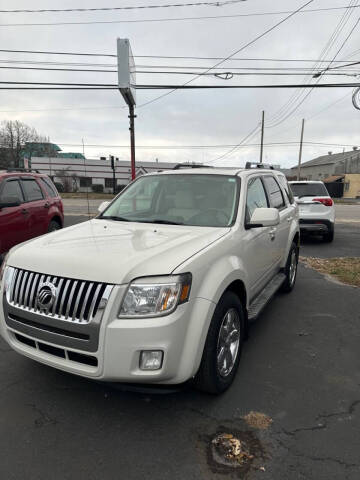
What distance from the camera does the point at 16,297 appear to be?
2.51 metres

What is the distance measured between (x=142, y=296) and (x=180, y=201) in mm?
1685

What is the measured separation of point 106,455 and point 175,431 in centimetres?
49

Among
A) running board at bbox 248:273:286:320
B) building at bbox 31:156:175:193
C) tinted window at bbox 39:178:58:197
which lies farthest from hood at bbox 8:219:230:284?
building at bbox 31:156:175:193

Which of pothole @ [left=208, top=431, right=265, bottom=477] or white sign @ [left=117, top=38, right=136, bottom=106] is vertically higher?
white sign @ [left=117, top=38, right=136, bottom=106]

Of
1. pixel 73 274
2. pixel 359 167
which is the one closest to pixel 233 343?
pixel 73 274

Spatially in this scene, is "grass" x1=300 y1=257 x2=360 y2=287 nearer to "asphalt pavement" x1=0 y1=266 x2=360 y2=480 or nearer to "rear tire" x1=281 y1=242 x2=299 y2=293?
"rear tire" x1=281 y1=242 x2=299 y2=293

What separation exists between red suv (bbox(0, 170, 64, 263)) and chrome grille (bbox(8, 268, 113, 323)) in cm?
416

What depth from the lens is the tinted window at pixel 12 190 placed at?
653 cm

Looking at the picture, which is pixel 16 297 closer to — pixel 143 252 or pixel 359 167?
pixel 143 252

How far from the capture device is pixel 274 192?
4773 mm

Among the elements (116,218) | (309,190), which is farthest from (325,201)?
(116,218)

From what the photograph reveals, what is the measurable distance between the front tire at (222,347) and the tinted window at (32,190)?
18.7 ft

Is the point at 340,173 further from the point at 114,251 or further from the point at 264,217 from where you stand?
the point at 114,251

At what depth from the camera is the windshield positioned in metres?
3.38
